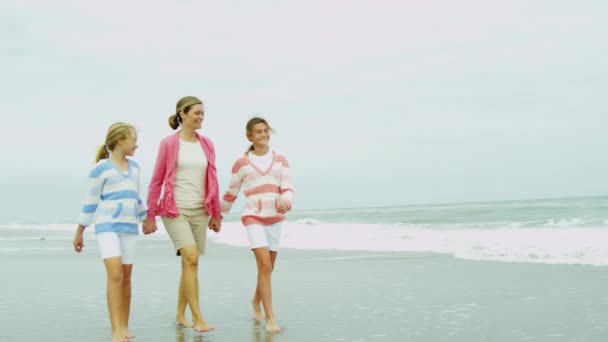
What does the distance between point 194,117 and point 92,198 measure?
96cm

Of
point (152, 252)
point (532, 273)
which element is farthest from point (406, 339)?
point (152, 252)

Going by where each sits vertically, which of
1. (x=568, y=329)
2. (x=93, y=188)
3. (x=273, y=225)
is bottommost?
(x=568, y=329)

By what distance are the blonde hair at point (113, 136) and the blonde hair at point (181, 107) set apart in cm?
44

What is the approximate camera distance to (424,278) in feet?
25.9

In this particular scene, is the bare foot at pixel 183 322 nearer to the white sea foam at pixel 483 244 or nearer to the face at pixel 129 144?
the face at pixel 129 144

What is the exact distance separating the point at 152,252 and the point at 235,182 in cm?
878

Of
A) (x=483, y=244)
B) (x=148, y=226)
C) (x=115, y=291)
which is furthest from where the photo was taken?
(x=483, y=244)

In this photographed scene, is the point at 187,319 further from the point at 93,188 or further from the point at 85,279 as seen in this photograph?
the point at 85,279

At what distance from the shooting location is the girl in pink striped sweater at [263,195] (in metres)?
5.09

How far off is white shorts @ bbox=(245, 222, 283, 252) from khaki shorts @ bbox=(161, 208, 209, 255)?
0.36 m

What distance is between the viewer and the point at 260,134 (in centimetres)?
520

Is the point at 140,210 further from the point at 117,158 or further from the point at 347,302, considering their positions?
the point at 347,302

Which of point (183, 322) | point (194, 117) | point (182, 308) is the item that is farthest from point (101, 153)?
point (183, 322)

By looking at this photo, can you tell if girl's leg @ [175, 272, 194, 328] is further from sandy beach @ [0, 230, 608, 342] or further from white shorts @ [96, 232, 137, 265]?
white shorts @ [96, 232, 137, 265]
